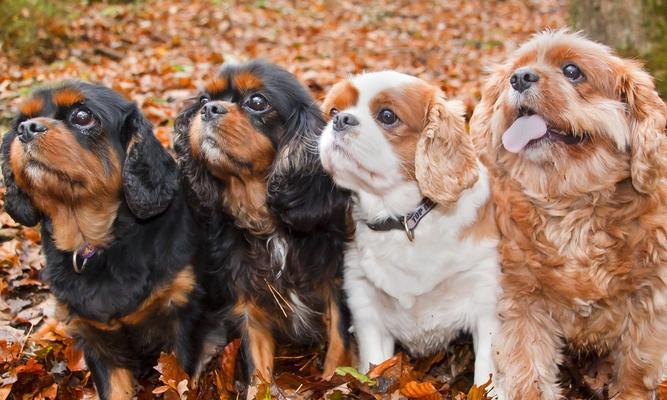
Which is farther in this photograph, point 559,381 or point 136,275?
point 559,381

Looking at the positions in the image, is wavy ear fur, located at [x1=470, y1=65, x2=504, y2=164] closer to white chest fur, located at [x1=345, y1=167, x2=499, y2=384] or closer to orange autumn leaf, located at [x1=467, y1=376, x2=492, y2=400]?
white chest fur, located at [x1=345, y1=167, x2=499, y2=384]

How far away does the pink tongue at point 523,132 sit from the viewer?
3.25 m

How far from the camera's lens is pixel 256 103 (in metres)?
3.51

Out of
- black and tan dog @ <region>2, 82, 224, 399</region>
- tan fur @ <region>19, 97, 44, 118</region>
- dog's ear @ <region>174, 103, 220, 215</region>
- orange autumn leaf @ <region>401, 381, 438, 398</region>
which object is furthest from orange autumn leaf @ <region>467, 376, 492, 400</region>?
tan fur @ <region>19, 97, 44, 118</region>

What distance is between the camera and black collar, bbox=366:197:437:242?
3330 millimetres

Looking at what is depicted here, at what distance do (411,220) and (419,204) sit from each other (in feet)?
0.31

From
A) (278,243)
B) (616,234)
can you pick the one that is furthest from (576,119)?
(278,243)

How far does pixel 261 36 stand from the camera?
11.1 m

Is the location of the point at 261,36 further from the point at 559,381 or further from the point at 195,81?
the point at 559,381

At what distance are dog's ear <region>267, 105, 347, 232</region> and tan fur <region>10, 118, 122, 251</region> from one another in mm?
816

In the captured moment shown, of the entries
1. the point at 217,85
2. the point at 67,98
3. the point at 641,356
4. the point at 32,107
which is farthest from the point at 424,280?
the point at 32,107

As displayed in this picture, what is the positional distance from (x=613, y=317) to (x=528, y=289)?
41cm

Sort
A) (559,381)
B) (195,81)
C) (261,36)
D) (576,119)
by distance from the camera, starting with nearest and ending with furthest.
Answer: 1. (576,119)
2. (559,381)
3. (195,81)
4. (261,36)

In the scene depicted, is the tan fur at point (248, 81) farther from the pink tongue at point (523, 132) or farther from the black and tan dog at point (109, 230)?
the pink tongue at point (523, 132)
